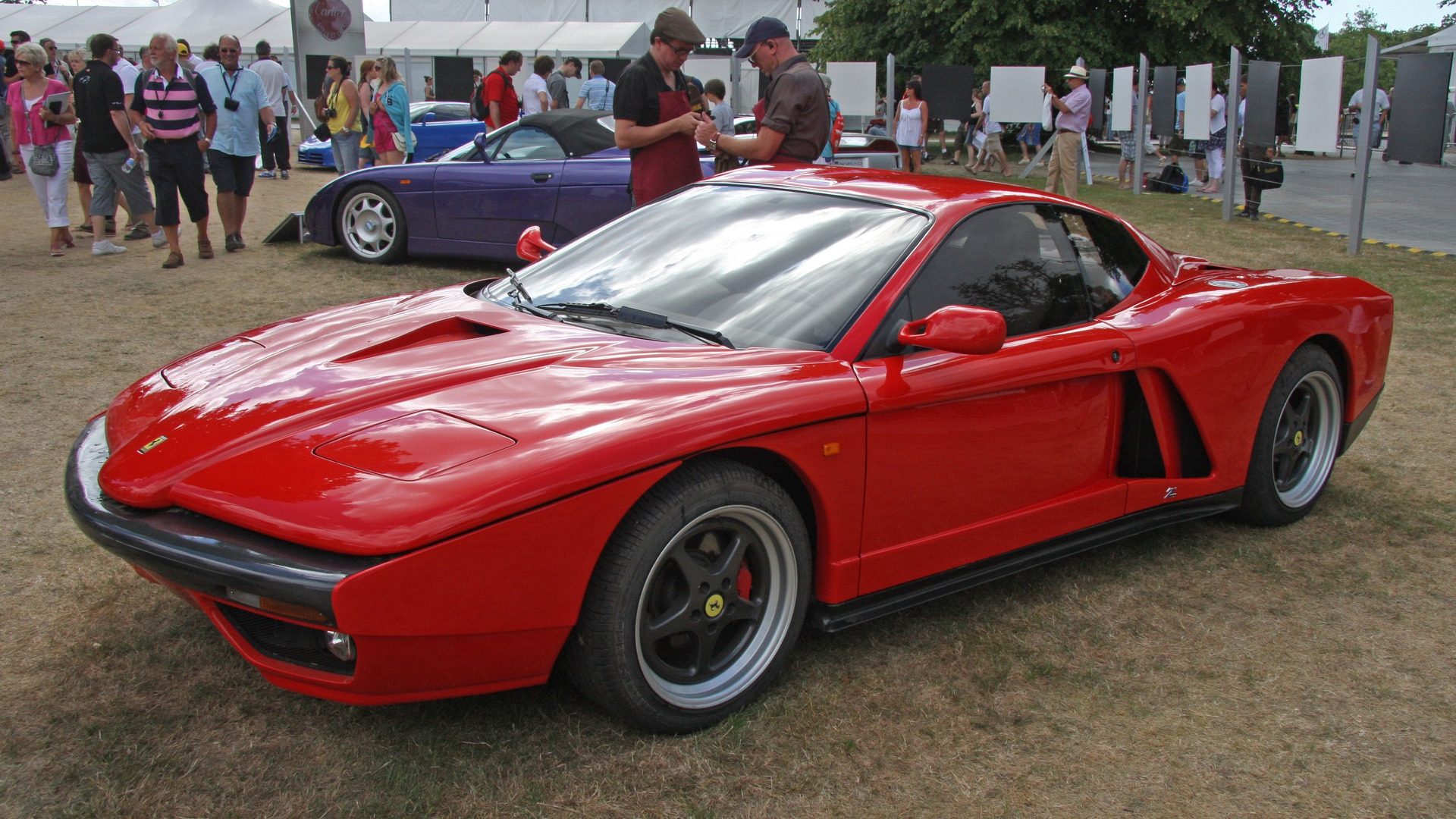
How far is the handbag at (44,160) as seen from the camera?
8.40 m

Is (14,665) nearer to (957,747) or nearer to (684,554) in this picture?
(684,554)

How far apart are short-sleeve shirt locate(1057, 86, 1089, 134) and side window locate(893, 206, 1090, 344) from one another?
33.8 feet

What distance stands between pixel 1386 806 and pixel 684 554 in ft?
5.04

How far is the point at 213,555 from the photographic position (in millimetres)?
2059

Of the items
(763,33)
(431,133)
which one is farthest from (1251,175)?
(431,133)

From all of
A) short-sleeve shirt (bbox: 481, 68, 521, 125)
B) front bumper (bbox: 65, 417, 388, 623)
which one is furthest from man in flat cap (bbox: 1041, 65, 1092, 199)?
front bumper (bbox: 65, 417, 388, 623)

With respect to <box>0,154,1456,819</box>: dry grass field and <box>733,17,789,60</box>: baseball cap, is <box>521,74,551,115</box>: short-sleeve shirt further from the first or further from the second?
<box>0,154,1456,819</box>: dry grass field

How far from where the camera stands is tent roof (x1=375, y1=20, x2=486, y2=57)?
30.7 meters

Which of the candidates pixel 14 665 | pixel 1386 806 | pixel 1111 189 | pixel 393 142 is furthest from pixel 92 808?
pixel 1111 189

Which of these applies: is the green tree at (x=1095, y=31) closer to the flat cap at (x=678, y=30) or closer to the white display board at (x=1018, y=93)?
the white display board at (x=1018, y=93)

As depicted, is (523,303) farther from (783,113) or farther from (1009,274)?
(783,113)

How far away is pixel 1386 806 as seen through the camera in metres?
2.28

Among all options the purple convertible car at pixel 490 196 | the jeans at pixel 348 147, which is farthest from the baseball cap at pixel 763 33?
the jeans at pixel 348 147

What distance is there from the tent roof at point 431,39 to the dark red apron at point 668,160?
27193 mm
